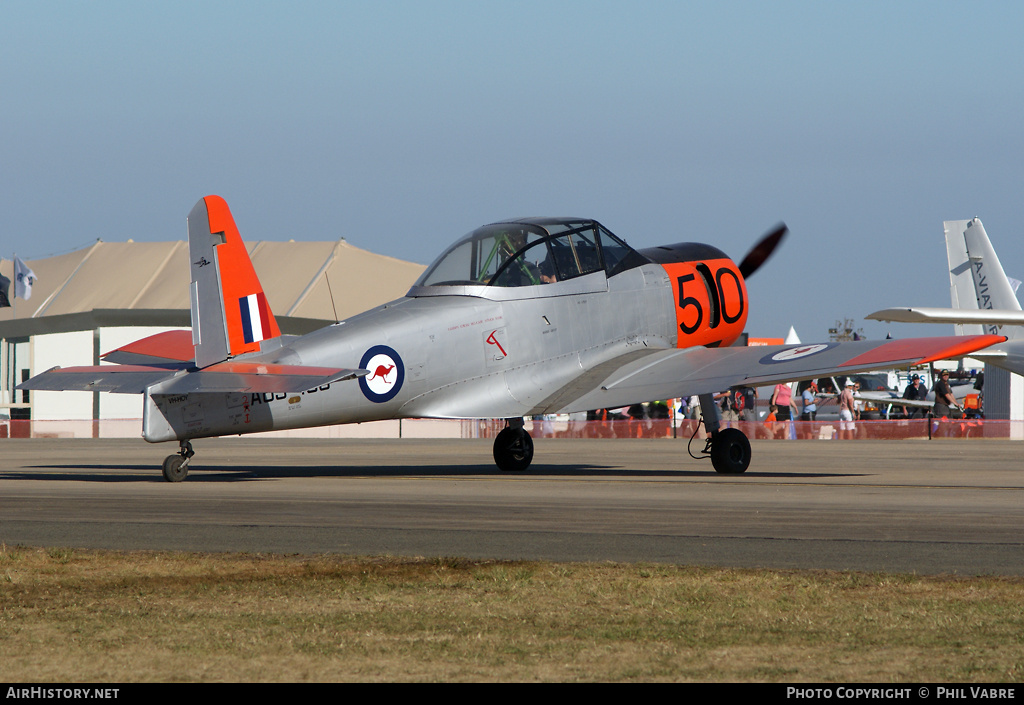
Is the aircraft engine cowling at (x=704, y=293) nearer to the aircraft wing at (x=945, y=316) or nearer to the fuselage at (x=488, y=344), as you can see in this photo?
the fuselage at (x=488, y=344)

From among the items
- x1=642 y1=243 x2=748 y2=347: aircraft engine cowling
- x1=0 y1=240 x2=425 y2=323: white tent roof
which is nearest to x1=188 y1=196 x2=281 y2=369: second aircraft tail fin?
x1=642 y1=243 x2=748 y2=347: aircraft engine cowling

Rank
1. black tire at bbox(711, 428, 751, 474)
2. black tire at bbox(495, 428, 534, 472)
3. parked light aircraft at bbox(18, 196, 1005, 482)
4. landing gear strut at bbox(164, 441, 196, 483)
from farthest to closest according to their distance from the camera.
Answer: black tire at bbox(495, 428, 534, 472) < black tire at bbox(711, 428, 751, 474) < landing gear strut at bbox(164, 441, 196, 483) < parked light aircraft at bbox(18, 196, 1005, 482)

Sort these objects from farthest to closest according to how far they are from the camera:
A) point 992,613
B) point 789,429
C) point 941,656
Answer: point 789,429, point 992,613, point 941,656

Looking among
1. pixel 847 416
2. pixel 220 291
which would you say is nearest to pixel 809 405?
pixel 847 416

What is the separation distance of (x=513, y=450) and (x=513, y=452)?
0.03 m

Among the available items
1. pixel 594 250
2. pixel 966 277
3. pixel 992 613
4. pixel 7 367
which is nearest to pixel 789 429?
pixel 966 277

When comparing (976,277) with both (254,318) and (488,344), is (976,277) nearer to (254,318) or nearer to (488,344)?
(488,344)

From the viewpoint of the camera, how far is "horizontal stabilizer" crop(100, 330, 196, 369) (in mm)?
16125

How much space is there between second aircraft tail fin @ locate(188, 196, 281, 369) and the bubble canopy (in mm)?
2537

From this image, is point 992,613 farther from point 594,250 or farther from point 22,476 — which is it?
point 22,476

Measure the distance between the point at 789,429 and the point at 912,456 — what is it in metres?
11.0

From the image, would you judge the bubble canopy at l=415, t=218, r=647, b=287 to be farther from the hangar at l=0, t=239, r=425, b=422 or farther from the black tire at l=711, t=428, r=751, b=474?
the hangar at l=0, t=239, r=425, b=422

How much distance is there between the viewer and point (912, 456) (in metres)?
21.0

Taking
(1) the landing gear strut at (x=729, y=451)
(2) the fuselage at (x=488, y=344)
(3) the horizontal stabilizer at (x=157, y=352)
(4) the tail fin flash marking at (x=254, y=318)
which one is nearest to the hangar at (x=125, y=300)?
(3) the horizontal stabilizer at (x=157, y=352)
